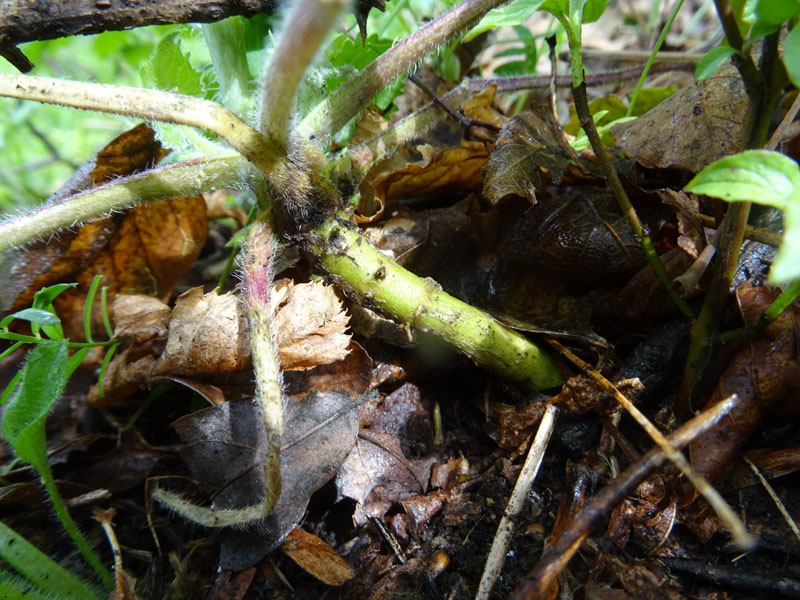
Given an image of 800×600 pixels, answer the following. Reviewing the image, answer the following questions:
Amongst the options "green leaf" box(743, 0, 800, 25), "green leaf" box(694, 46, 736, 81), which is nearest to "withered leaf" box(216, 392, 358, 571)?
"green leaf" box(694, 46, 736, 81)

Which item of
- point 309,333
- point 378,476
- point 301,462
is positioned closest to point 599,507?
point 378,476

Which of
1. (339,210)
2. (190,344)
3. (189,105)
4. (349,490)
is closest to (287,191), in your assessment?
(339,210)

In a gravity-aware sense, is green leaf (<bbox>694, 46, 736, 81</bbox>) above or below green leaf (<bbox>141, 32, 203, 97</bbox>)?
below

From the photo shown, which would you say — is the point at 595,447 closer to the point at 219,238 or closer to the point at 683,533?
the point at 683,533

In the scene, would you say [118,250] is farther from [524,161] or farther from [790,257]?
[790,257]

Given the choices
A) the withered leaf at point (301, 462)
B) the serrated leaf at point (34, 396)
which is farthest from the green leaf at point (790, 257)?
the serrated leaf at point (34, 396)

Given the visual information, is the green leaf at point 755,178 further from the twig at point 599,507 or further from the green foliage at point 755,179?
the twig at point 599,507

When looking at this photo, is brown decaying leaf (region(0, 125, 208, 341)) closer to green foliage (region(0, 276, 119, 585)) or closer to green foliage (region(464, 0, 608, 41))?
green foliage (region(0, 276, 119, 585))
